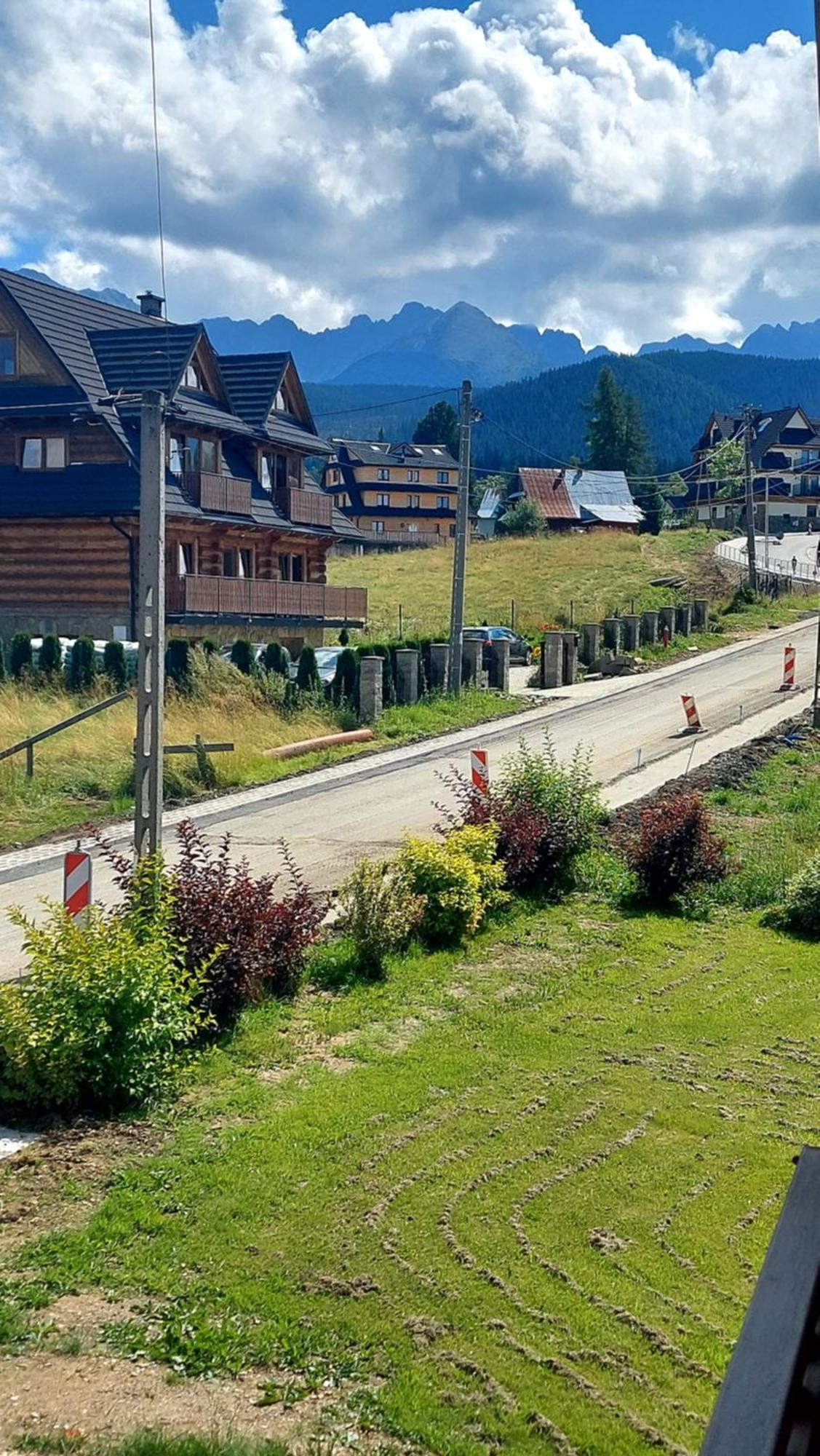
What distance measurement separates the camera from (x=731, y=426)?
375 feet

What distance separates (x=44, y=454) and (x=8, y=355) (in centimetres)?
332

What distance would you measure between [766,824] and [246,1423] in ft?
42.3

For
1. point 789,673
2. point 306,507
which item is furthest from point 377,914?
point 306,507

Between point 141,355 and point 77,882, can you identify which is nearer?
point 77,882

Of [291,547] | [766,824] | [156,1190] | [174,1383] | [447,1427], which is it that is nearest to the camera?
[447,1427]

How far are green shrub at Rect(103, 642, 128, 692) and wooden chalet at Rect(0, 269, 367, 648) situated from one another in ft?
27.6

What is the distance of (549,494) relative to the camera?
95625mm

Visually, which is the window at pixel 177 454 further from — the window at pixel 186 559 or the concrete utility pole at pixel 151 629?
the concrete utility pole at pixel 151 629

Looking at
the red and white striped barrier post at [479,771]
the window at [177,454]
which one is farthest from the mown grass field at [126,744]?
the window at [177,454]

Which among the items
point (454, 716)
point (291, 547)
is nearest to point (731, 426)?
point (291, 547)

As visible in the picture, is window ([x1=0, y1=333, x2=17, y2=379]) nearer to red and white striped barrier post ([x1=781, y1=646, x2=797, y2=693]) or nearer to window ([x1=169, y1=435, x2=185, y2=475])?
window ([x1=169, y1=435, x2=185, y2=475])

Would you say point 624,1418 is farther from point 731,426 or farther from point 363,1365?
point 731,426

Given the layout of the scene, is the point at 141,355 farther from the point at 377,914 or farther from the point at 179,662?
the point at 377,914

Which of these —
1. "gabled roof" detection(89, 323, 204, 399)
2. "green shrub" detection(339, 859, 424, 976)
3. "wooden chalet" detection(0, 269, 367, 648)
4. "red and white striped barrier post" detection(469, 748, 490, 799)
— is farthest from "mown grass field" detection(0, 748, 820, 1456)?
"gabled roof" detection(89, 323, 204, 399)
